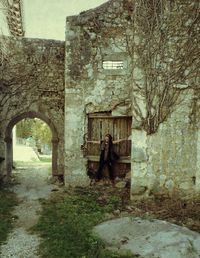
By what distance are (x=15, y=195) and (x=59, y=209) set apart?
1.98 m

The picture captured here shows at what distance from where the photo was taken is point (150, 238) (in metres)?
5.92

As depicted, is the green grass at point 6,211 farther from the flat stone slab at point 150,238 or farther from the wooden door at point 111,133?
the wooden door at point 111,133

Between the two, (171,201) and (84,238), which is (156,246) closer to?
(84,238)

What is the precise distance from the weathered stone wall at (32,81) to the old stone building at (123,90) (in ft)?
0.09

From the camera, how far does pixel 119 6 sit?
975 centimetres

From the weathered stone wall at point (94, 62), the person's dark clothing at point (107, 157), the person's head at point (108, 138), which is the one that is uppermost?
the weathered stone wall at point (94, 62)

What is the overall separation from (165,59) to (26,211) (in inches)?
180

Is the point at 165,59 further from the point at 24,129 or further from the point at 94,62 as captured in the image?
the point at 24,129

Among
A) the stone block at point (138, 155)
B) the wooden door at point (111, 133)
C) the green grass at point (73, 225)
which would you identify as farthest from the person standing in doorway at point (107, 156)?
the stone block at point (138, 155)

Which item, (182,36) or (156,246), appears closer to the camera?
(156,246)

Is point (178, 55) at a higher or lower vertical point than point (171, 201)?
higher

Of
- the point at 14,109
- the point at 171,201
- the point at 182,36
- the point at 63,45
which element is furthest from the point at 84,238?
the point at 63,45

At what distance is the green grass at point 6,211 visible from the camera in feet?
21.9

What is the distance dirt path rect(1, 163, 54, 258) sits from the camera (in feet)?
19.2
